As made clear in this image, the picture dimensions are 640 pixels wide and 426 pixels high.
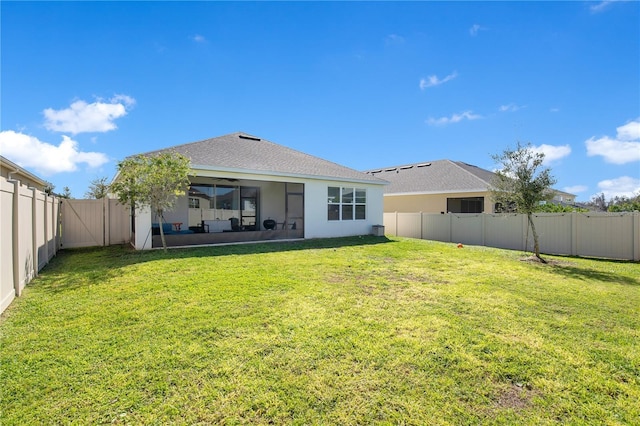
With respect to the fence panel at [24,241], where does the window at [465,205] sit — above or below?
above

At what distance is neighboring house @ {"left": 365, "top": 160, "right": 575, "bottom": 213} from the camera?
18484 millimetres

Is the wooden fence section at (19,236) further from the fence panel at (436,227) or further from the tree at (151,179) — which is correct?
the fence panel at (436,227)

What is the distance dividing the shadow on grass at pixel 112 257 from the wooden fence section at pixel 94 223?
2.65 feet

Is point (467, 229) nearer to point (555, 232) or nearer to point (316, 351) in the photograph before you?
point (555, 232)

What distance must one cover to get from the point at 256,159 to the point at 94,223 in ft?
22.6

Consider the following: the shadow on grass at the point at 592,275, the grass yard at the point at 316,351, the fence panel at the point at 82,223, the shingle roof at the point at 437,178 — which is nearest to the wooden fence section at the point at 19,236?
the grass yard at the point at 316,351


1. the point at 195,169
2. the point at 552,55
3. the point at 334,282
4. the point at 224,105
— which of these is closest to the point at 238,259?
the point at 334,282

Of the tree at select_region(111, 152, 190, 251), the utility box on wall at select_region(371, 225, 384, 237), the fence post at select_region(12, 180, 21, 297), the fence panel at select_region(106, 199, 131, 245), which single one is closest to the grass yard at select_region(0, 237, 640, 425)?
the fence post at select_region(12, 180, 21, 297)

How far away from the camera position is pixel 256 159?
13641 mm

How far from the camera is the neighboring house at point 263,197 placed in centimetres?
1247

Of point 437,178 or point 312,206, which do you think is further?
point 437,178

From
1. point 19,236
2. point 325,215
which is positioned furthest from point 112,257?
point 325,215

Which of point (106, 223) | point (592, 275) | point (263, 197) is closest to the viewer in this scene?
point (592, 275)

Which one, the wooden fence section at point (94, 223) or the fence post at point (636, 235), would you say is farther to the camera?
the wooden fence section at point (94, 223)
